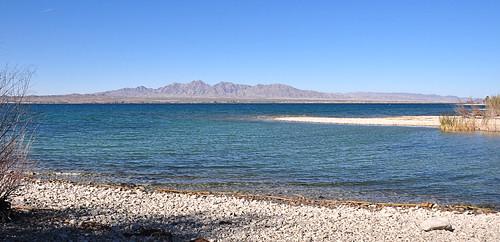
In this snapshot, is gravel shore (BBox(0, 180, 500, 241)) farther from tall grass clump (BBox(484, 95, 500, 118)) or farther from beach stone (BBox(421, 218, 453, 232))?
tall grass clump (BBox(484, 95, 500, 118))

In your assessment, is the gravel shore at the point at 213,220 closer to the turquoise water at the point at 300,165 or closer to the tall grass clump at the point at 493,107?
the turquoise water at the point at 300,165

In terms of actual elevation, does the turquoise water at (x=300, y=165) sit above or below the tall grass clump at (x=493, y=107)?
below

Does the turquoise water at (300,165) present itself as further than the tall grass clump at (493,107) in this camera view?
No

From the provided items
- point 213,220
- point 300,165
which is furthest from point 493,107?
point 213,220

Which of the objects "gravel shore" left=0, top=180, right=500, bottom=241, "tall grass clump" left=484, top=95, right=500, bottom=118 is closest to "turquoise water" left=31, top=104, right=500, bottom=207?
"gravel shore" left=0, top=180, right=500, bottom=241

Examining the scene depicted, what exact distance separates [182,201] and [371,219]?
606cm

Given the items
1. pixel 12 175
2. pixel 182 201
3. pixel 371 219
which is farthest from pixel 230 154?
pixel 12 175

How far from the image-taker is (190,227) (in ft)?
42.2

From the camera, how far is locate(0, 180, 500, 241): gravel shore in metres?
11.4

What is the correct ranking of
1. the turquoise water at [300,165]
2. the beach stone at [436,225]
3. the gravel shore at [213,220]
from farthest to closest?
the turquoise water at [300,165]
the beach stone at [436,225]
the gravel shore at [213,220]

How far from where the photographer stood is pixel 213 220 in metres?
13.8

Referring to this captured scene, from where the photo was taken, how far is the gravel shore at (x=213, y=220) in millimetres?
11414

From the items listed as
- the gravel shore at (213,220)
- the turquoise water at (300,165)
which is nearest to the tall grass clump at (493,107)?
the turquoise water at (300,165)

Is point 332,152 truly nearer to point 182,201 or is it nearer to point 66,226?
A: point 182,201
